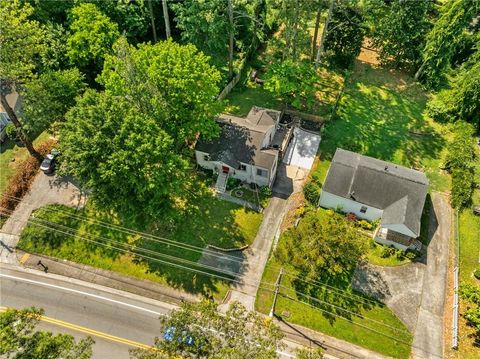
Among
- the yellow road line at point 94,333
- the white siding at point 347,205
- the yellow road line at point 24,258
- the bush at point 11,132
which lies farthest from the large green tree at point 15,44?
the white siding at point 347,205

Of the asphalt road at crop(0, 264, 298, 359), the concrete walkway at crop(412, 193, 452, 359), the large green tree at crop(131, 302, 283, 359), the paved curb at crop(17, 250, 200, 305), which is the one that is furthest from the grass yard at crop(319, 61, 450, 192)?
the large green tree at crop(131, 302, 283, 359)

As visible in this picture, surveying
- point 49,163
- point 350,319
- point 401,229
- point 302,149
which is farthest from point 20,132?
point 401,229

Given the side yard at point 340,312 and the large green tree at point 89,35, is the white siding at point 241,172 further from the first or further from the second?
the large green tree at point 89,35

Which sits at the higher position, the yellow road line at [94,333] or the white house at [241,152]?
the white house at [241,152]

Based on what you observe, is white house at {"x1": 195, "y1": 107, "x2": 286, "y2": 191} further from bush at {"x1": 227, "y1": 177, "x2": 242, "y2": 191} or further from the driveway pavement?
the driveway pavement

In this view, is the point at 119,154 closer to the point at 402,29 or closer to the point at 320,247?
the point at 320,247
